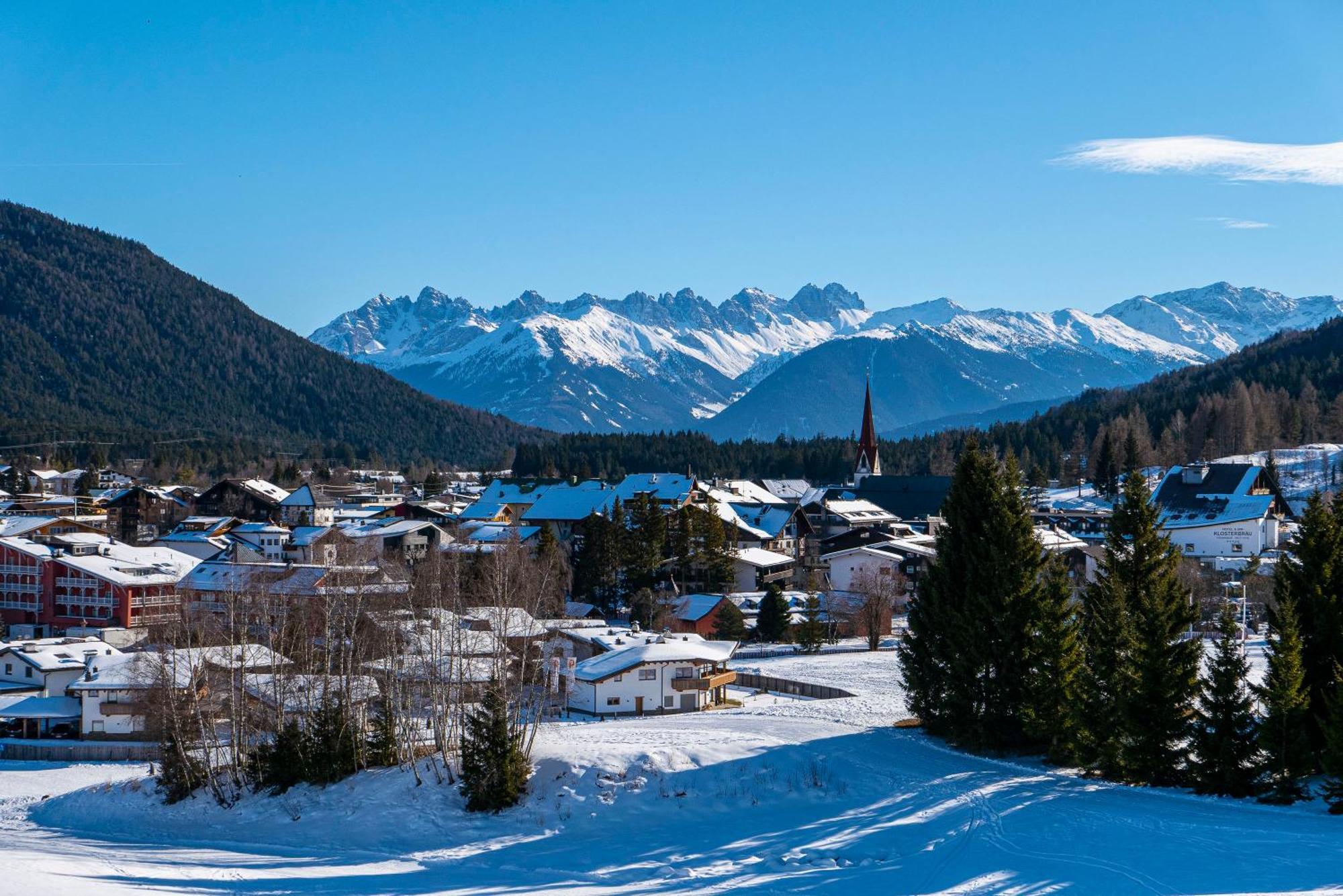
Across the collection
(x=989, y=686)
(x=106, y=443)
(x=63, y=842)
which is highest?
(x=106, y=443)

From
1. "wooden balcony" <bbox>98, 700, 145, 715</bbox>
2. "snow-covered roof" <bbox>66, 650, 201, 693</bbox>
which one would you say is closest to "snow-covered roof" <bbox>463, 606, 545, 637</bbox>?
"snow-covered roof" <bbox>66, 650, 201, 693</bbox>

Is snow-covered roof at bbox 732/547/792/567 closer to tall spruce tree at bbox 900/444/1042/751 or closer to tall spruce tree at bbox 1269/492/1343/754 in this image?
tall spruce tree at bbox 900/444/1042/751

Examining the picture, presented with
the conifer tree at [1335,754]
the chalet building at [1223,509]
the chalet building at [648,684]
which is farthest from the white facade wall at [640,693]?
the chalet building at [1223,509]

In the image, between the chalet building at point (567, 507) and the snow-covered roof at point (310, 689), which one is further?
the chalet building at point (567, 507)

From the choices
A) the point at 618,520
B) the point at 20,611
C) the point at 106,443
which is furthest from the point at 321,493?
the point at 106,443

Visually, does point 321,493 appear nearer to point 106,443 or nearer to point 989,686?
point 106,443

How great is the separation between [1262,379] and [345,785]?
137 m

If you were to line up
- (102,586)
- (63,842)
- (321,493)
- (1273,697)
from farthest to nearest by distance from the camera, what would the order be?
(321,493), (102,586), (63,842), (1273,697)

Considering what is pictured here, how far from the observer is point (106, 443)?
180 metres

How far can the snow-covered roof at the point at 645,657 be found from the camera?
1766 inches

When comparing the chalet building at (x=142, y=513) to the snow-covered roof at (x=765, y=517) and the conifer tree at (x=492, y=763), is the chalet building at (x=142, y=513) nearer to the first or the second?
the snow-covered roof at (x=765, y=517)

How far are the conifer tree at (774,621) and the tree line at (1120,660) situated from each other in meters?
26.8

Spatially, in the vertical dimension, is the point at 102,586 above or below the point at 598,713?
above

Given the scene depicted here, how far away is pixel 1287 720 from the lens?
24.5 metres
